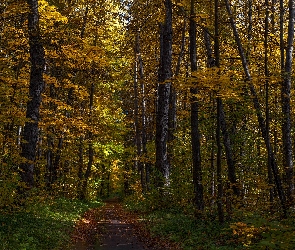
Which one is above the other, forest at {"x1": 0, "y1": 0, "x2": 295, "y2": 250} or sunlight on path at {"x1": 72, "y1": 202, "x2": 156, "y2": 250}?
forest at {"x1": 0, "y1": 0, "x2": 295, "y2": 250}

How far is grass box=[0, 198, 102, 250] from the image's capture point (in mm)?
9203

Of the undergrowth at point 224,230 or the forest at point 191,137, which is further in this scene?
the forest at point 191,137

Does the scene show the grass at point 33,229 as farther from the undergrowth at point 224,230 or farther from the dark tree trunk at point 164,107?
the dark tree trunk at point 164,107

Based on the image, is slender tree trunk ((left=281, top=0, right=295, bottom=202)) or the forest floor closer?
the forest floor

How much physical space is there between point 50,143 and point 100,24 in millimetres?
9367

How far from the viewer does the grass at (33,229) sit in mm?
9203

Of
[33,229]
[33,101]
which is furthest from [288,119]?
[33,101]

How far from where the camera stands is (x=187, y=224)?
1255 cm

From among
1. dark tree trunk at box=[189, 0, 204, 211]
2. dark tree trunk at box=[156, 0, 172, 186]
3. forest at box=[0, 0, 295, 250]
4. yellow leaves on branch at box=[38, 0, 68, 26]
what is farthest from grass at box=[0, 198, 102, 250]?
yellow leaves on branch at box=[38, 0, 68, 26]

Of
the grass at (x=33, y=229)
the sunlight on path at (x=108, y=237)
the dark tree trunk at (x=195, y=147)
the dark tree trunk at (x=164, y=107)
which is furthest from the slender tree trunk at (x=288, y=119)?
the grass at (x=33, y=229)

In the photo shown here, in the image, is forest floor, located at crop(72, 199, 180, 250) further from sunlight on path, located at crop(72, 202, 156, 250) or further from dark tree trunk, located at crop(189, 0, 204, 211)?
dark tree trunk, located at crop(189, 0, 204, 211)

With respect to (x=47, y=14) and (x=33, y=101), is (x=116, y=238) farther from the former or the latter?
(x=47, y=14)

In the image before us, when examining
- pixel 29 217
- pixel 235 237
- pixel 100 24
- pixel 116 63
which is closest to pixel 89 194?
pixel 116 63

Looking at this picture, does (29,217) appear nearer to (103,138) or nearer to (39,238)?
(39,238)
